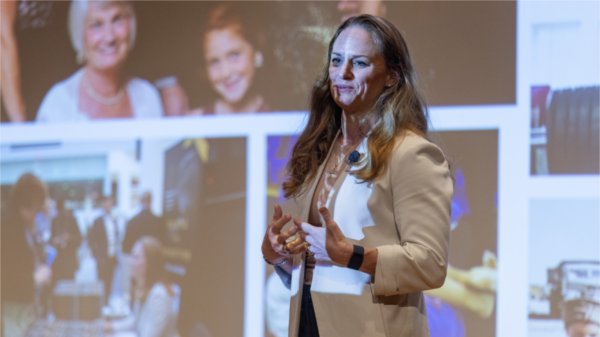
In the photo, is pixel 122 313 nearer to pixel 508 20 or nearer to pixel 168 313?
pixel 168 313

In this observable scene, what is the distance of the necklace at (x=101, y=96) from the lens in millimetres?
3105

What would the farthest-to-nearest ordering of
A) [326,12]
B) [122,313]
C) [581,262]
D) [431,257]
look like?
[122,313] → [326,12] → [581,262] → [431,257]

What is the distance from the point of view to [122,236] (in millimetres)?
3068

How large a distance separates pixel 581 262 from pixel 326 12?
1203mm

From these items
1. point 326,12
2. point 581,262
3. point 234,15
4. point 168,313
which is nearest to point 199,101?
point 234,15

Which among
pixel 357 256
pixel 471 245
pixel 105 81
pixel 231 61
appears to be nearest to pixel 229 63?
pixel 231 61

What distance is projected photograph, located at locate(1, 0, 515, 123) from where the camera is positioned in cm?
274

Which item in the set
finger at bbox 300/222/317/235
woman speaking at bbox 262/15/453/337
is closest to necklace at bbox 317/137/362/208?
woman speaking at bbox 262/15/453/337

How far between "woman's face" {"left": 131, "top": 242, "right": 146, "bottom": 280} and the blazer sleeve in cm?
174

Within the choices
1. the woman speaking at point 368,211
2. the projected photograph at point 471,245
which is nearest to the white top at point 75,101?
the projected photograph at point 471,245

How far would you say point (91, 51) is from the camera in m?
3.15

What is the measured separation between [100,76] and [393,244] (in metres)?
1.97

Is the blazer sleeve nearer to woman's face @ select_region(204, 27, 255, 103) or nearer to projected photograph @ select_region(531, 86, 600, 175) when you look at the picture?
projected photograph @ select_region(531, 86, 600, 175)

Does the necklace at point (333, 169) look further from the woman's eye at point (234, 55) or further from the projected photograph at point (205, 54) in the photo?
the woman's eye at point (234, 55)
